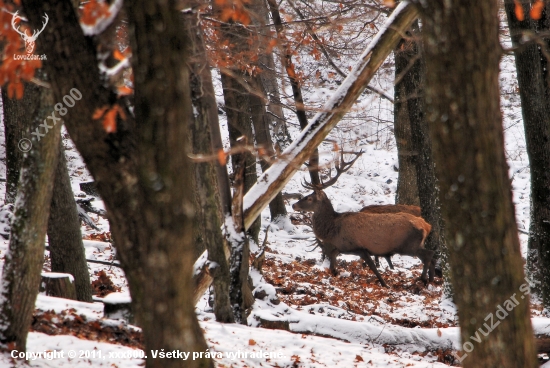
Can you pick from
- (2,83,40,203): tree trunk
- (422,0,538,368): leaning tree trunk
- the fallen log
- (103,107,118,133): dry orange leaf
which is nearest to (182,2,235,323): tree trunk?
the fallen log

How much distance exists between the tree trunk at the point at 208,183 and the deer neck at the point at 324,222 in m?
6.77

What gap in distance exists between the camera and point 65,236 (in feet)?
22.9

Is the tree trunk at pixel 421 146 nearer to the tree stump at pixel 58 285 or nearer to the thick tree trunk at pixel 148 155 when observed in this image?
the tree stump at pixel 58 285

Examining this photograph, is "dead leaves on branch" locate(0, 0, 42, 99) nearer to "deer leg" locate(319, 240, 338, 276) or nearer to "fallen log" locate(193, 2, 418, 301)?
"fallen log" locate(193, 2, 418, 301)

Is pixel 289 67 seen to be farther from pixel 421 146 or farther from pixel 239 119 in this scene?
pixel 421 146

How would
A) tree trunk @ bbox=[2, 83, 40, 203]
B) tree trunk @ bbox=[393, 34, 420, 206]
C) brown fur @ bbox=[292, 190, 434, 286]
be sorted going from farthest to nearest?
1. tree trunk @ bbox=[393, 34, 420, 206]
2. brown fur @ bbox=[292, 190, 434, 286]
3. tree trunk @ bbox=[2, 83, 40, 203]

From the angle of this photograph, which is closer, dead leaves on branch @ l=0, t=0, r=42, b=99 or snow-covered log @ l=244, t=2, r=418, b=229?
dead leaves on branch @ l=0, t=0, r=42, b=99

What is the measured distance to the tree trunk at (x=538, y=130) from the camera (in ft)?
26.1

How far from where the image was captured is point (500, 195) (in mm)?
2533

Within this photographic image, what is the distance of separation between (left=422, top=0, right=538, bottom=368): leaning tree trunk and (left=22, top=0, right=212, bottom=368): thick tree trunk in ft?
4.12

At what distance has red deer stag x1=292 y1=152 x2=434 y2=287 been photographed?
39.9 feet

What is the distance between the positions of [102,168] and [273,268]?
9.14 metres

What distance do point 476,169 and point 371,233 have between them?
10.2m

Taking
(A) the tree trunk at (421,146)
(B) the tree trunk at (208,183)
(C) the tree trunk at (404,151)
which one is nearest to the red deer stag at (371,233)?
(A) the tree trunk at (421,146)
